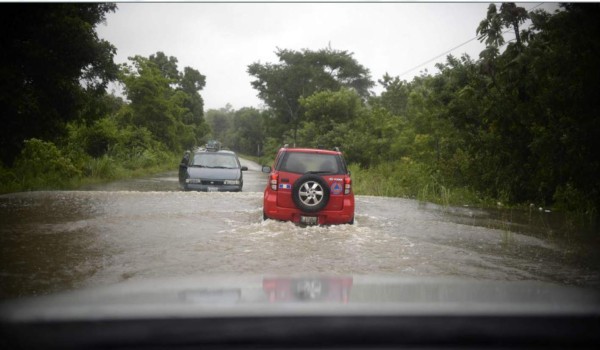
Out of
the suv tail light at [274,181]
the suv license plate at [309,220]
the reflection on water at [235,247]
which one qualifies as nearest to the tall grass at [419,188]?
the reflection on water at [235,247]

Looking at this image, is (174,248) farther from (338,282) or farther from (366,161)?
(366,161)

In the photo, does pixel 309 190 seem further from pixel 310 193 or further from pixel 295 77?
pixel 295 77

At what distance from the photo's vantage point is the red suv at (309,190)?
27.2 ft

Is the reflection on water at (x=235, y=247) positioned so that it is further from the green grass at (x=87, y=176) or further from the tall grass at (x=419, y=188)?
the tall grass at (x=419, y=188)

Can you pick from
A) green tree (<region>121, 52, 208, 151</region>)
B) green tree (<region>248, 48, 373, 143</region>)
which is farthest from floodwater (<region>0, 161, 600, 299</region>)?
green tree (<region>248, 48, 373, 143</region>)

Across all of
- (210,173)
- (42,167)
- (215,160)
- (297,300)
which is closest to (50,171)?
(42,167)

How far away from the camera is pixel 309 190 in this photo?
832cm

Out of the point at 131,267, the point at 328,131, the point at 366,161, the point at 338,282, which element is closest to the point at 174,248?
the point at 131,267

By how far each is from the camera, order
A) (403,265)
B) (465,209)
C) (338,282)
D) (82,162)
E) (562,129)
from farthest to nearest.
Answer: (82,162) < (465,209) < (562,129) < (403,265) < (338,282)

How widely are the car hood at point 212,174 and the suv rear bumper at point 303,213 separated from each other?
5.42 metres

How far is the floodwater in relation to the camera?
18.8 feet

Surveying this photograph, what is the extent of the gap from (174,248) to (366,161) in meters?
22.4

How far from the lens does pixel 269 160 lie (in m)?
48.0

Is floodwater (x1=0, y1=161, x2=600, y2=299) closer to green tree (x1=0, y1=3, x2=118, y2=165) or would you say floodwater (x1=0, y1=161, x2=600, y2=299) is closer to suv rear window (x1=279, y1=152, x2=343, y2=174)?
suv rear window (x1=279, y1=152, x2=343, y2=174)
